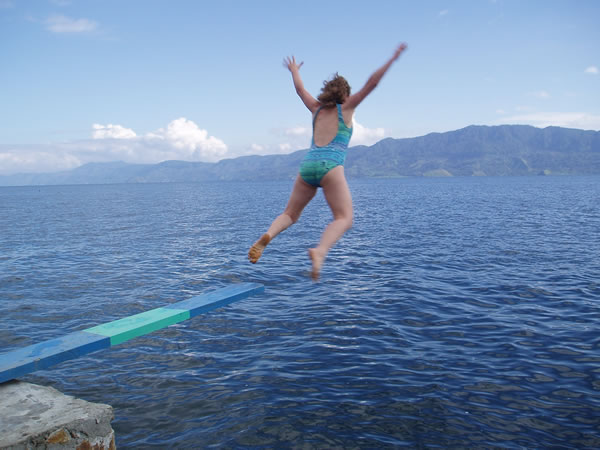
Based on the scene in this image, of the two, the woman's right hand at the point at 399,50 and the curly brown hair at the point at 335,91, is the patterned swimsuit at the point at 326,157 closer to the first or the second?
the curly brown hair at the point at 335,91

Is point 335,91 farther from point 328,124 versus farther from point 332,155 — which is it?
point 332,155

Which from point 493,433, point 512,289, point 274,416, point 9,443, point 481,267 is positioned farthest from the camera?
point 481,267

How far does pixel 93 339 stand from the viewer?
7.02 meters

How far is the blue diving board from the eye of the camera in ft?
21.4

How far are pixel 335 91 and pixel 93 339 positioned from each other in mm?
5137

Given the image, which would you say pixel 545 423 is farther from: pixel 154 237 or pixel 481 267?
pixel 154 237

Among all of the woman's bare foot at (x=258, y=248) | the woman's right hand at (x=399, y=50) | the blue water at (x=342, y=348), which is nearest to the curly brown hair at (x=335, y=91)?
the woman's right hand at (x=399, y=50)

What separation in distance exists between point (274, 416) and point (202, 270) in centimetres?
1482

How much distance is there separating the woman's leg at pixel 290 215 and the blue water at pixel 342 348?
12.7 ft

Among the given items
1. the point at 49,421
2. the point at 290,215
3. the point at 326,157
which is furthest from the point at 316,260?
the point at 49,421

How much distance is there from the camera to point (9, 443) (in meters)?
5.41

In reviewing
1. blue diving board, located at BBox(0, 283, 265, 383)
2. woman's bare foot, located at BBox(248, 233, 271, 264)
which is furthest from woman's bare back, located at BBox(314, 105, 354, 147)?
blue diving board, located at BBox(0, 283, 265, 383)

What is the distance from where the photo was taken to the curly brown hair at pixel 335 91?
6.28 meters

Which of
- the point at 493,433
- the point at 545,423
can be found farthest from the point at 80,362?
the point at 545,423
